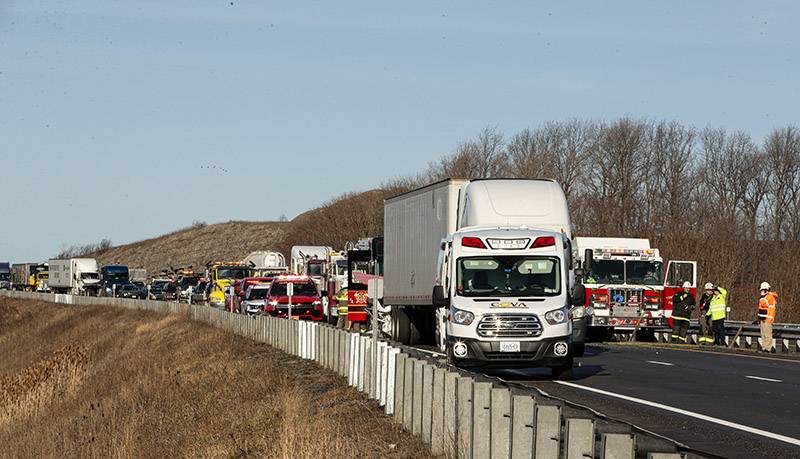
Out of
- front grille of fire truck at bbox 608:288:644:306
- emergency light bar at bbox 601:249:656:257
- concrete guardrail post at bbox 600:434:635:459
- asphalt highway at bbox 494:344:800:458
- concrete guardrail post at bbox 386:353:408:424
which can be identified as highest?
emergency light bar at bbox 601:249:656:257

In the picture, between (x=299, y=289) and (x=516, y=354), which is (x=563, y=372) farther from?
(x=299, y=289)

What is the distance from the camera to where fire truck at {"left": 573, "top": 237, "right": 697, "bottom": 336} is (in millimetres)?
39875

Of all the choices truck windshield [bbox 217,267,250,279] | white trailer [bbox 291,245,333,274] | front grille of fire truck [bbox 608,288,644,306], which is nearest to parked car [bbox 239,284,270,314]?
white trailer [bbox 291,245,333,274]

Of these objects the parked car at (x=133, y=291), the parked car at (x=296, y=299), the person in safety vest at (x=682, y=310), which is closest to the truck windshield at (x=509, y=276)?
the person in safety vest at (x=682, y=310)

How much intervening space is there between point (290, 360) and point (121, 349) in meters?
23.7

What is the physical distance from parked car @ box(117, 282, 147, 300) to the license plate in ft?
259

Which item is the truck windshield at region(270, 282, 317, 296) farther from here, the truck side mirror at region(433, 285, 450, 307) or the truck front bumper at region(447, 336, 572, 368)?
the truck front bumper at region(447, 336, 572, 368)

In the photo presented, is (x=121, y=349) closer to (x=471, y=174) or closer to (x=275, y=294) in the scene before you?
(x=275, y=294)

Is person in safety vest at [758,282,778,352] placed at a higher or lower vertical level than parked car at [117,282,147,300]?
higher

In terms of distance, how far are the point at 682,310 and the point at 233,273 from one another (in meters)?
34.0

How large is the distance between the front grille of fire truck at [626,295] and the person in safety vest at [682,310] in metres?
1.16

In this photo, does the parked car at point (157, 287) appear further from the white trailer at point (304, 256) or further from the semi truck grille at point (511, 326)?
the semi truck grille at point (511, 326)

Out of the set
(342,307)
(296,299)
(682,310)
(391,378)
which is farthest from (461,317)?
(296,299)

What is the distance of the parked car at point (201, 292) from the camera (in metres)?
72.0
